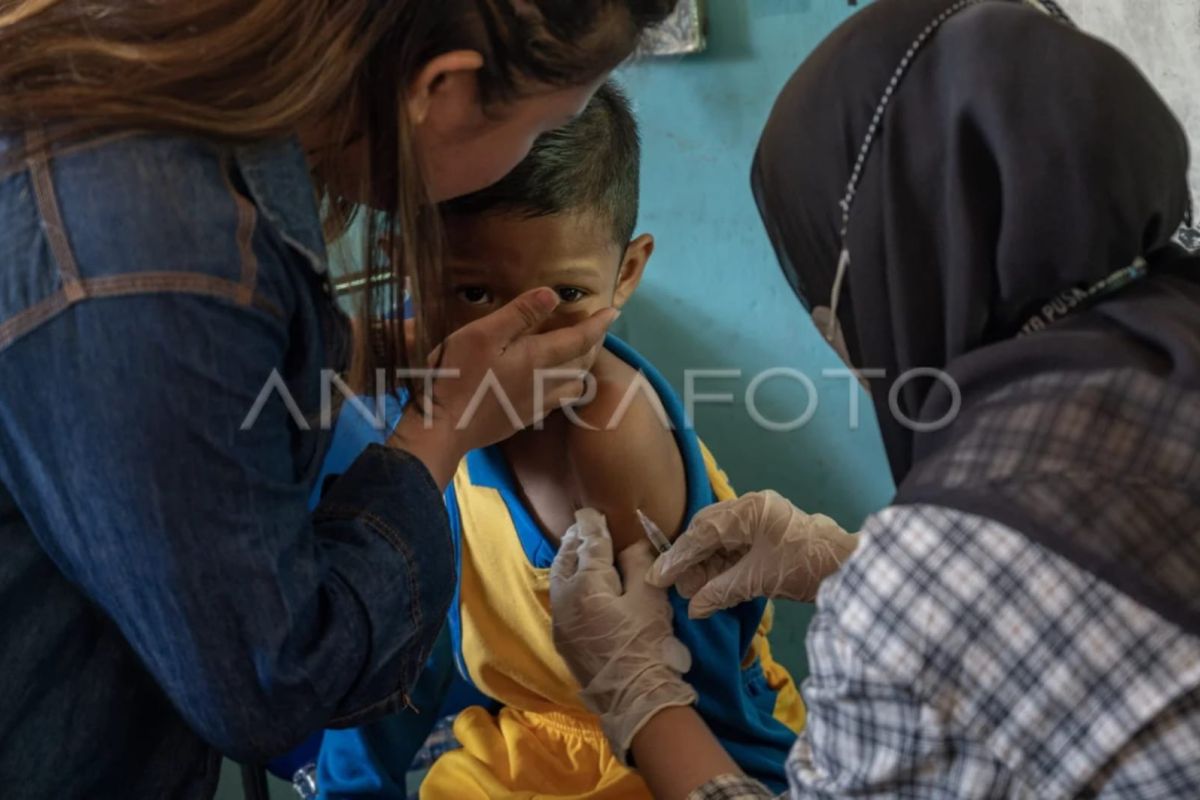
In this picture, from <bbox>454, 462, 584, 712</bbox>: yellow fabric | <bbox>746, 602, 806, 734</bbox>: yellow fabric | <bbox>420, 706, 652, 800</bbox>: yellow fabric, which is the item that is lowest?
<bbox>746, 602, 806, 734</bbox>: yellow fabric

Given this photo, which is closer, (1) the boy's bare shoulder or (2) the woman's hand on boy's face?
(2) the woman's hand on boy's face

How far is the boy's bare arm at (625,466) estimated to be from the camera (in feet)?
4.56

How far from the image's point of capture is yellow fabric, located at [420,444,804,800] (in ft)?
4.37

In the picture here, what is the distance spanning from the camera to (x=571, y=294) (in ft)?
4.41

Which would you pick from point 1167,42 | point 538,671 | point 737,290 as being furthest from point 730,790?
point 737,290

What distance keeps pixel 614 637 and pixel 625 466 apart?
21 cm

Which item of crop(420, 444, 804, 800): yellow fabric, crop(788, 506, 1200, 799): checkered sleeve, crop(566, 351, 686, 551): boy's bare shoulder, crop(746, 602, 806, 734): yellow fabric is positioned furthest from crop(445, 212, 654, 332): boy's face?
crop(788, 506, 1200, 799): checkered sleeve

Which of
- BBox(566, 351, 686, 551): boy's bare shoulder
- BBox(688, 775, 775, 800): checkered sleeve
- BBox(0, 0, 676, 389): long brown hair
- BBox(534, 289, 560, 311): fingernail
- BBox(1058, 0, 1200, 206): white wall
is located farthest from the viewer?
BBox(1058, 0, 1200, 206): white wall

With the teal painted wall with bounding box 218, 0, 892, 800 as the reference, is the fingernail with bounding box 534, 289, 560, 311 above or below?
above

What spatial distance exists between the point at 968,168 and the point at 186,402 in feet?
1.78

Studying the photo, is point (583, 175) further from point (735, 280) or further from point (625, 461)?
point (735, 280)

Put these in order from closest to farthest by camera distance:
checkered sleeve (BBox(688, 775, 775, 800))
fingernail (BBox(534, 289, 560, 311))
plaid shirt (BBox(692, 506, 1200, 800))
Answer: plaid shirt (BBox(692, 506, 1200, 800))
checkered sleeve (BBox(688, 775, 775, 800))
fingernail (BBox(534, 289, 560, 311))

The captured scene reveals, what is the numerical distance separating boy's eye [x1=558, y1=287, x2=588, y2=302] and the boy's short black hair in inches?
3.4

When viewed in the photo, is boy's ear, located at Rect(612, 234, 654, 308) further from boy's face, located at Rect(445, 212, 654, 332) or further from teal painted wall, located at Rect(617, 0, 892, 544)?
teal painted wall, located at Rect(617, 0, 892, 544)
